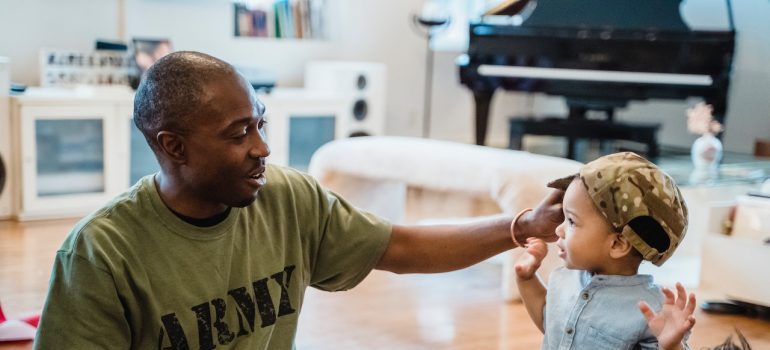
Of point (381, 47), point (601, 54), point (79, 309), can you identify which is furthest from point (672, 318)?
point (381, 47)

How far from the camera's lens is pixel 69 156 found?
14.6 feet

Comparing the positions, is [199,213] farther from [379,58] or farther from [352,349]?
[379,58]

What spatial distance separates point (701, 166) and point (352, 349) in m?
2.21

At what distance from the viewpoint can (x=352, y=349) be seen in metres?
2.68

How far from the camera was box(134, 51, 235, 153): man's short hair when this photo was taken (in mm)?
1285

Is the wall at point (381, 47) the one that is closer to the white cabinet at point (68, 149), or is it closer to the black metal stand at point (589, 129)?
the white cabinet at point (68, 149)

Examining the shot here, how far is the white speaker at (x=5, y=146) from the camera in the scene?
4172 millimetres

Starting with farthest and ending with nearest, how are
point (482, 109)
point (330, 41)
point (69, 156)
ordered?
point (330, 41)
point (482, 109)
point (69, 156)

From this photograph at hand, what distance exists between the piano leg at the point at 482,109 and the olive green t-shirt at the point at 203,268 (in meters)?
3.73

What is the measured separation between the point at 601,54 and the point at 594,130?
2.24 ft

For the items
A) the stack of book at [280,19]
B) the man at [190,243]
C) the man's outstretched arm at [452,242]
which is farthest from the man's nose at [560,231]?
the stack of book at [280,19]

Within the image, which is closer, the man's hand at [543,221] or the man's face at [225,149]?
the man's face at [225,149]

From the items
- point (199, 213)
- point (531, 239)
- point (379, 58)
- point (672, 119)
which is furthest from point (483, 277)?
point (672, 119)

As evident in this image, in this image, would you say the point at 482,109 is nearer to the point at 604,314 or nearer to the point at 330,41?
the point at 330,41
